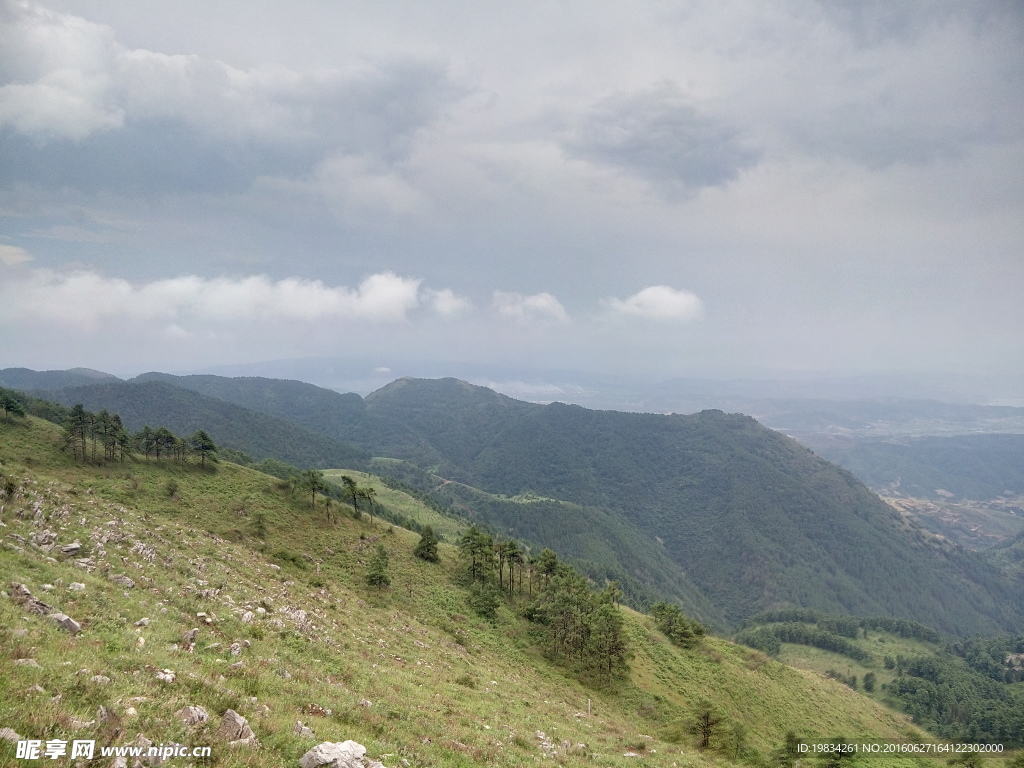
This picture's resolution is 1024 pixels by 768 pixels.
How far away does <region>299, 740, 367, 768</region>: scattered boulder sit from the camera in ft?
31.1

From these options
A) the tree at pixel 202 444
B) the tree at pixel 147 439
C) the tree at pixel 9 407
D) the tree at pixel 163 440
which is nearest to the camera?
the tree at pixel 9 407

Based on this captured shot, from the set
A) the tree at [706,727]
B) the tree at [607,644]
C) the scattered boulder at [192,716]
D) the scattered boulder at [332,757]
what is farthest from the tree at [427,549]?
the scattered boulder at [192,716]

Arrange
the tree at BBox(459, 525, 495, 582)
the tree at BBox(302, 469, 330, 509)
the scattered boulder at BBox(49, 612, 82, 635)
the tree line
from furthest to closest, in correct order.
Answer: the tree at BBox(302, 469, 330, 509), the tree line, the tree at BBox(459, 525, 495, 582), the scattered boulder at BBox(49, 612, 82, 635)

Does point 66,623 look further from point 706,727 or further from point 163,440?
point 163,440

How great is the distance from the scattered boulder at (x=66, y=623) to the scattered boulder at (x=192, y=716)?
616 centimetres

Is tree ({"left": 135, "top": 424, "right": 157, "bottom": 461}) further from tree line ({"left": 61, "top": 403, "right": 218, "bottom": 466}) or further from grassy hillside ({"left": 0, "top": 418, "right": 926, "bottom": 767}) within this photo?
grassy hillside ({"left": 0, "top": 418, "right": 926, "bottom": 767})

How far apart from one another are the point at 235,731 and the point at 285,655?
946 cm

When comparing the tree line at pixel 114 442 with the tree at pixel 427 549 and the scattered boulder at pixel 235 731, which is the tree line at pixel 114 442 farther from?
the scattered boulder at pixel 235 731

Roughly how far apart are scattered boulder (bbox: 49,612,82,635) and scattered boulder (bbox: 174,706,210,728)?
616 centimetres

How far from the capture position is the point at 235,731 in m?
9.77

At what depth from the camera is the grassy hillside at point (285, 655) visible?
33.8ft

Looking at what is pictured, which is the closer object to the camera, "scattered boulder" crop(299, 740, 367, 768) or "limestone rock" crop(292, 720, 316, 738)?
"scattered boulder" crop(299, 740, 367, 768)

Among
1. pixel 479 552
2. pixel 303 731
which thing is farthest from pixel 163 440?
pixel 303 731

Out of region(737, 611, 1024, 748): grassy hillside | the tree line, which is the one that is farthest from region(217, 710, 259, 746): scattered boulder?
region(737, 611, 1024, 748): grassy hillside
